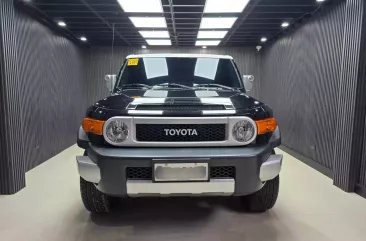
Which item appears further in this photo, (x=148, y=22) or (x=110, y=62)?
(x=110, y=62)

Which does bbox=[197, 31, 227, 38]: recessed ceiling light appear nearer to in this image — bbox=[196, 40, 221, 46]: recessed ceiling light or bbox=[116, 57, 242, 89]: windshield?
bbox=[196, 40, 221, 46]: recessed ceiling light

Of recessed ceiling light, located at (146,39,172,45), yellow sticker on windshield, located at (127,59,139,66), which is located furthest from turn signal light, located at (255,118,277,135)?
recessed ceiling light, located at (146,39,172,45)

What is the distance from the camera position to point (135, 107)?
2193 millimetres

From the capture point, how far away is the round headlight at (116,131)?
2141 mm

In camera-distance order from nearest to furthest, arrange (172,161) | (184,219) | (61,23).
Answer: (172,161) < (184,219) < (61,23)

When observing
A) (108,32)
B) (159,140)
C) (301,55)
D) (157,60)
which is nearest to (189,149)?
(159,140)

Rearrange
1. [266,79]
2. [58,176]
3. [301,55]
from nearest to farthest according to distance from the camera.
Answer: [58,176]
[301,55]
[266,79]

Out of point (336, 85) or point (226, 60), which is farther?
point (336, 85)

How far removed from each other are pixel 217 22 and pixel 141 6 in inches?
68.7

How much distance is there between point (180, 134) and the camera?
7.09 feet

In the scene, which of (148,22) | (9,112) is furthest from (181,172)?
(148,22)

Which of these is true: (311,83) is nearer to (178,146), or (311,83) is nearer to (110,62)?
(178,146)

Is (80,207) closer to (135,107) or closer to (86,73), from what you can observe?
(135,107)

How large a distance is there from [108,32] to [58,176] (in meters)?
3.85
